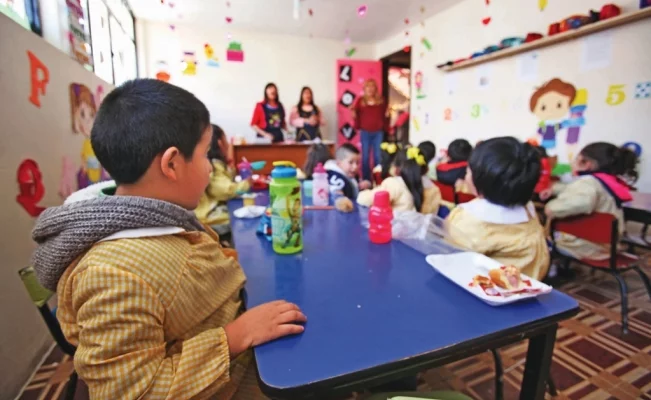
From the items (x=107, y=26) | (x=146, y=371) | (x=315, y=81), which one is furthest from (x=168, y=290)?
(x=315, y=81)

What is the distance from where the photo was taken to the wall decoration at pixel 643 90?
256cm

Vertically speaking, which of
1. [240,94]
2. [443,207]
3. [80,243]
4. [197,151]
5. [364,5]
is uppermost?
[364,5]

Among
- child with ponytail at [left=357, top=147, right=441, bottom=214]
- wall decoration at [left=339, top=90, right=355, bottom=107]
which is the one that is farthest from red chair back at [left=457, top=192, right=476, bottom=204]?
wall decoration at [left=339, top=90, right=355, bottom=107]

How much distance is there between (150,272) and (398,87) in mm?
8051

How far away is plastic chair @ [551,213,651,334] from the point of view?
155cm

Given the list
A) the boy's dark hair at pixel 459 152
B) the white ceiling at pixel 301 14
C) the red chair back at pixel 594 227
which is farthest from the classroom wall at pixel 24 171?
the white ceiling at pixel 301 14

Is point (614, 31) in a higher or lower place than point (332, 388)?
higher

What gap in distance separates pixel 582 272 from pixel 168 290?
2.86 metres

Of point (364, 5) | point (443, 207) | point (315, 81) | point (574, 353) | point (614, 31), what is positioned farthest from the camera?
point (315, 81)

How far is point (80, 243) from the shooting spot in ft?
1.79

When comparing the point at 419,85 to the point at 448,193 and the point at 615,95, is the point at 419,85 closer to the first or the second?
the point at 615,95

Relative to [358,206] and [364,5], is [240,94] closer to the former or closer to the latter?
[364,5]

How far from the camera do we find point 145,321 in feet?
1.65

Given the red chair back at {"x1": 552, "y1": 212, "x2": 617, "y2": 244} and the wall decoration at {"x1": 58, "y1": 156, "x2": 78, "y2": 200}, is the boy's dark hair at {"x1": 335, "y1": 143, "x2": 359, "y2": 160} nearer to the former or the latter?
the red chair back at {"x1": 552, "y1": 212, "x2": 617, "y2": 244}
